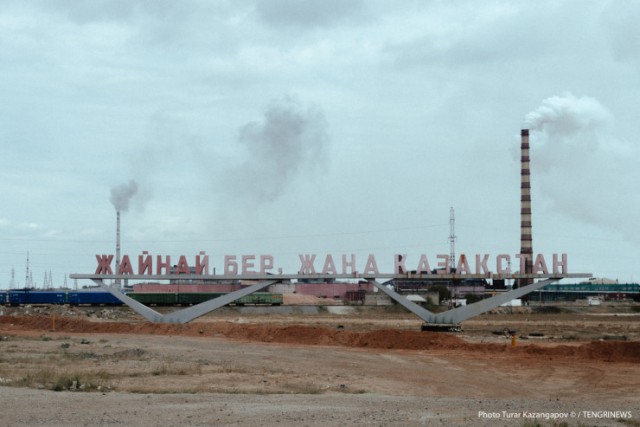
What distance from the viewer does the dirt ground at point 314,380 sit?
67.7ft

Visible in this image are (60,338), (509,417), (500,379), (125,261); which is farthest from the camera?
(125,261)

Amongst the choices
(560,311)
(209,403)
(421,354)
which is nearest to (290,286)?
(560,311)

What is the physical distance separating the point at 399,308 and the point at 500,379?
90842 mm

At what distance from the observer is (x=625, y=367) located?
38.7 metres

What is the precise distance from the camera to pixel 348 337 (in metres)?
53.6

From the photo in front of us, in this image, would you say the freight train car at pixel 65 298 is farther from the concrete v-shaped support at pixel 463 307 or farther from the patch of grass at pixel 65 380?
the patch of grass at pixel 65 380

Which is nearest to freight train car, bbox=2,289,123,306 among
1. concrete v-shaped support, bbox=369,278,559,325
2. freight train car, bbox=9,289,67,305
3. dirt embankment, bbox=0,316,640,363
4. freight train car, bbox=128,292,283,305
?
freight train car, bbox=9,289,67,305

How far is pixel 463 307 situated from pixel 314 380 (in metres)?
30.5

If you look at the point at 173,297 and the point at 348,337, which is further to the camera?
the point at 173,297

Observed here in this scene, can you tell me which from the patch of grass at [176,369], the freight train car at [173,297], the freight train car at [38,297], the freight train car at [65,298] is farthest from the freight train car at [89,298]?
the patch of grass at [176,369]

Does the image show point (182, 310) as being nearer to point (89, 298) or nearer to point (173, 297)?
point (173, 297)

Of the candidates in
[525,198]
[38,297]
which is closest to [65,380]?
[525,198]

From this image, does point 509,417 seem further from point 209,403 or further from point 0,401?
point 0,401

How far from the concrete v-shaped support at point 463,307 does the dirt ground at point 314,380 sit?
217 centimetres
